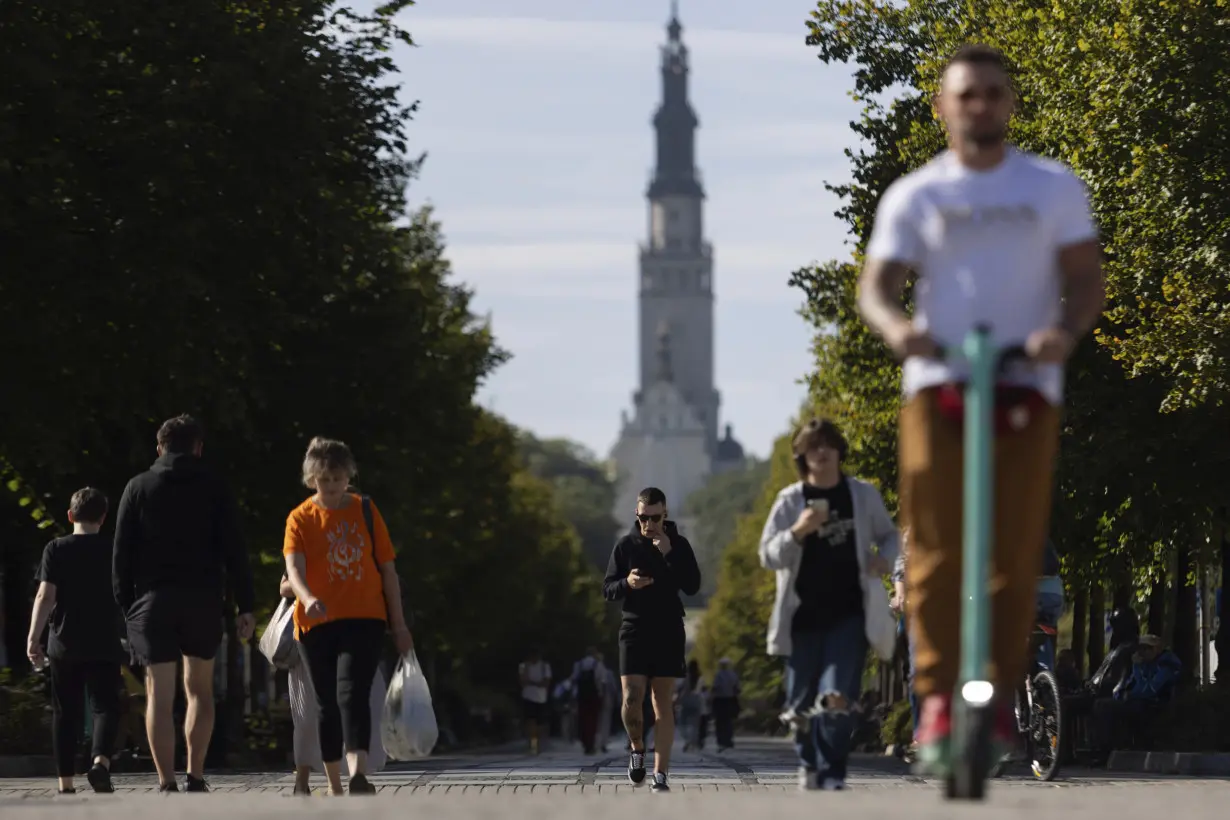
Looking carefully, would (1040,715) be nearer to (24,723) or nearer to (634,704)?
(634,704)

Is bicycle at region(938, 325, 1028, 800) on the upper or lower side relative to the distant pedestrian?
lower

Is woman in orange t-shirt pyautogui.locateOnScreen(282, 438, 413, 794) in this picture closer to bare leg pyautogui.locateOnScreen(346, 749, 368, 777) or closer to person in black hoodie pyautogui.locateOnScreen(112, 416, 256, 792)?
bare leg pyautogui.locateOnScreen(346, 749, 368, 777)

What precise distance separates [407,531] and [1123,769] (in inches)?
739

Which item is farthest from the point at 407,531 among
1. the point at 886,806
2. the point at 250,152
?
the point at 886,806

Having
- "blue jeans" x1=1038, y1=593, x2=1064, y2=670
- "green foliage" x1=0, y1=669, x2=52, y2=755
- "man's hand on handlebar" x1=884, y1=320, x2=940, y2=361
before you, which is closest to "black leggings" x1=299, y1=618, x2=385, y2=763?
"blue jeans" x1=1038, y1=593, x2=1064, y2=670

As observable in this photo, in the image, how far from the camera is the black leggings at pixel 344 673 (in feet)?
43.9

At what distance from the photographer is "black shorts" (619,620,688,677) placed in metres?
16.2

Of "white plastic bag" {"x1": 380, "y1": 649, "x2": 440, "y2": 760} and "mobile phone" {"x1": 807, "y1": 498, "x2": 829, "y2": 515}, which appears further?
"white plastic bag" {"x1": 380, "y1": 649, "x2": 440, "y2": 760}

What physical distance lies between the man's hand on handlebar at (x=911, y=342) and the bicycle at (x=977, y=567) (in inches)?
2.1

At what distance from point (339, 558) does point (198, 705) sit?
5.73 ft

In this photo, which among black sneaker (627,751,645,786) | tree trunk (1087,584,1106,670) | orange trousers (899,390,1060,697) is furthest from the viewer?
tree trunk (1087,584,1106,670)

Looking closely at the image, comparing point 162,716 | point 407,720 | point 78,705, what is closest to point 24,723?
point 78,705

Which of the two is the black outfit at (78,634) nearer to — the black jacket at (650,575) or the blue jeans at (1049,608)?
the black jacket at (650,575)

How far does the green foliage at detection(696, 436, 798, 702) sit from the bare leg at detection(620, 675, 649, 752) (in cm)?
6328
